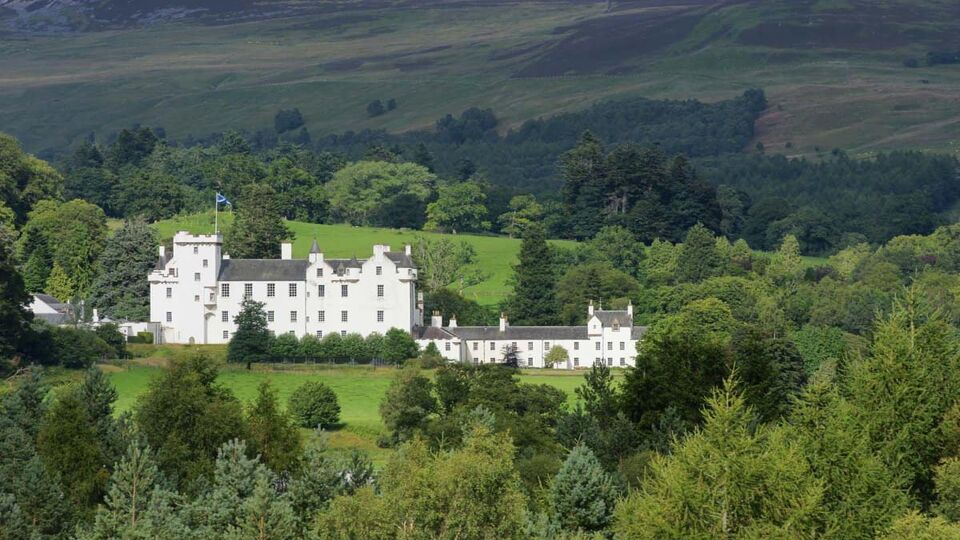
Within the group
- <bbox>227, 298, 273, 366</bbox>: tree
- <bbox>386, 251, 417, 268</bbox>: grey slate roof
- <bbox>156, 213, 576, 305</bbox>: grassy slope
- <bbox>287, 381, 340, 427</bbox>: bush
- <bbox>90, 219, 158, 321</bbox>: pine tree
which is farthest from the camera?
<bbox>156, 213, 576, 305</bbox>: grassy slope

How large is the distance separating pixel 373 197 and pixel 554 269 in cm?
3380

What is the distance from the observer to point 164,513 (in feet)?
160

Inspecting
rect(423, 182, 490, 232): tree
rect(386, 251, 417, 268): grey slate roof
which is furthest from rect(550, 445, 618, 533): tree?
rect(423, 182, 490, 232): tree

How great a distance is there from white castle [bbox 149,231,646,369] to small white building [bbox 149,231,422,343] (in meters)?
0.05

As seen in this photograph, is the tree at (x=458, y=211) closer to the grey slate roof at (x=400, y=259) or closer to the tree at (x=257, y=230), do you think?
the tree at (x=257, y=230)

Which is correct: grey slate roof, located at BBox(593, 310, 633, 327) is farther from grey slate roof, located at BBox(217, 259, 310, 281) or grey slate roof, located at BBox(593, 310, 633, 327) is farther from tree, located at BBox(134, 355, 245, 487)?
tree, located at BBox(134, 355, 245, 487)

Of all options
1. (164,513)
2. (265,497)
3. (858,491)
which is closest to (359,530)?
(265,497)

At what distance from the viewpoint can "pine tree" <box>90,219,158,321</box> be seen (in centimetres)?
11356

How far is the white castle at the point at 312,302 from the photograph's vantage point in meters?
111

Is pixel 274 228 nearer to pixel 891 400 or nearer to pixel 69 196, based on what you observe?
pixel 69 196

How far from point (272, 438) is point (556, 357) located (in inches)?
1991

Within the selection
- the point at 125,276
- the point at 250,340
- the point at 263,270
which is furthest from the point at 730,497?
the point at 125,276

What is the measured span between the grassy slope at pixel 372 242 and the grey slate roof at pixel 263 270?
39.7 feet

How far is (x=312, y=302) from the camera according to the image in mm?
112375
